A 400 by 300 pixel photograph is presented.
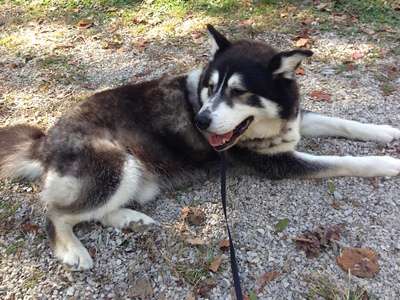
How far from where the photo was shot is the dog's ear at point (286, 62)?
273 cm

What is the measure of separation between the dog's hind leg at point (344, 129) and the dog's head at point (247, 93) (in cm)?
83

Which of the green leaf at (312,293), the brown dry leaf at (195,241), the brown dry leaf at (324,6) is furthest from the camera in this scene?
the brown dry leaf at (324,6)

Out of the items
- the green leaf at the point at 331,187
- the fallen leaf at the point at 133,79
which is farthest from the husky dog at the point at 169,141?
the fallen leaf at the point at 133,79

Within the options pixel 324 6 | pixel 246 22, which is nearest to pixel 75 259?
pixel 246 22

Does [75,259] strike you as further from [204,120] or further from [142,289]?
[204,120]

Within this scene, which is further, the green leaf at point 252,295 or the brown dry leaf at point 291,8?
the brown dry leaf at point 291,8

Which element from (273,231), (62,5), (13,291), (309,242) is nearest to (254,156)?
(273,231)

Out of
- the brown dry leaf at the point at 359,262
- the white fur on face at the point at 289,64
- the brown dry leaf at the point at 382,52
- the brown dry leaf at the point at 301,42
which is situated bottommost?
the brown dry leaf at the point at 359,262

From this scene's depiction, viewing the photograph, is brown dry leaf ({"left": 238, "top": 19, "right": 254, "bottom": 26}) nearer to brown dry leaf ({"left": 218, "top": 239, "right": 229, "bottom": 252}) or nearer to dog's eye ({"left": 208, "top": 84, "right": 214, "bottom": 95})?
dog's eye ({"left": 208, "top": 84, "right": 214, "bottom": 95})

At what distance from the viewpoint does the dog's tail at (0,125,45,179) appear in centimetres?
333

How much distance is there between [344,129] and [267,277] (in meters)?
2.09

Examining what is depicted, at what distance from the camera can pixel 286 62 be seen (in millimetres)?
2789

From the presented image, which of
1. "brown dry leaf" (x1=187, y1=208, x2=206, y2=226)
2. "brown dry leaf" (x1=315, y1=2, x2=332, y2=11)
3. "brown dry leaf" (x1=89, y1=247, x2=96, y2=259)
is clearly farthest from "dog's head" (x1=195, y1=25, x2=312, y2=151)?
"brown dry leaf" (x1=315, y1=2, x2=332, y2=11)

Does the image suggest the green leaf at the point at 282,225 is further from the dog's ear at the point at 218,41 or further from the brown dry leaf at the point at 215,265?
the dog's ear at the point at 218,41
